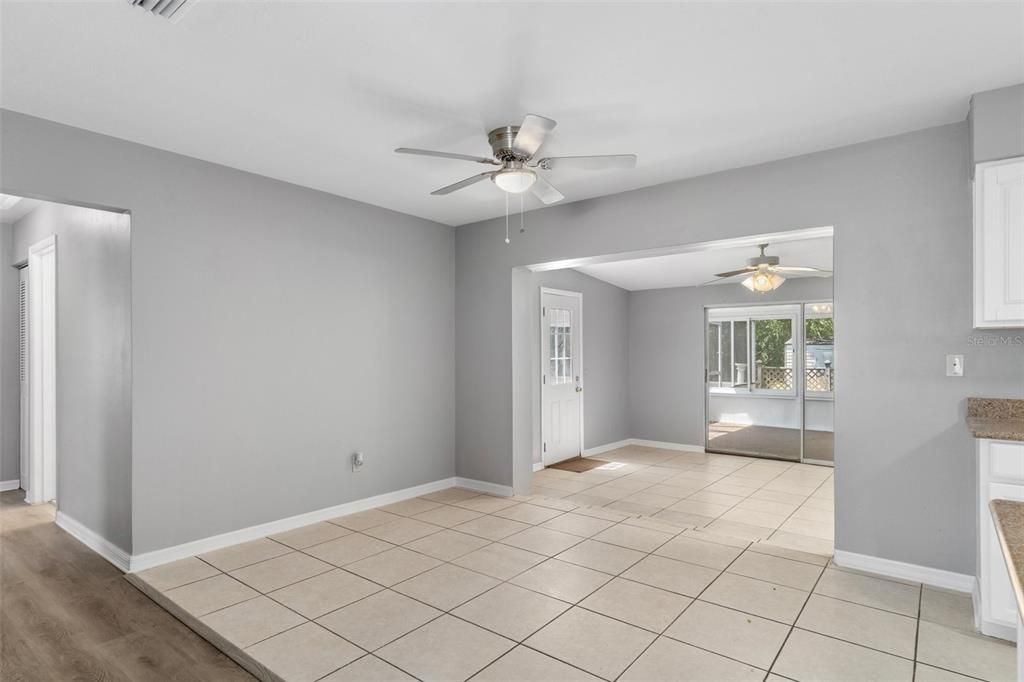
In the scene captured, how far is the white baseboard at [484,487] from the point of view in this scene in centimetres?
516

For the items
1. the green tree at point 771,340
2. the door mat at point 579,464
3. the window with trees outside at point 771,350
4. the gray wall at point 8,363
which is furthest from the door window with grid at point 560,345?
the gray wall at point 8,363

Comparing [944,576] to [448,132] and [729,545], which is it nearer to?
[729,545]

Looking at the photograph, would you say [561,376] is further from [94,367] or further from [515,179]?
[94,367]

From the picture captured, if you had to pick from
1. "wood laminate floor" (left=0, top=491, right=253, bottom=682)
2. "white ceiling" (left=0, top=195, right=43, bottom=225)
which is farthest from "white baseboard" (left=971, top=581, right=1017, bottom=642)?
"white ceiling" (left=0, top=195, right=43, bottom=225)

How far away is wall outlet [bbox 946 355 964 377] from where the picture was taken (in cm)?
308

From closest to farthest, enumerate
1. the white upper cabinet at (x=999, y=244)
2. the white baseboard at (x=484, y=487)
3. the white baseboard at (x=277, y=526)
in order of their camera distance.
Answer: the white upper cabinet at (x=999, y=244)
the white baseboard at (x=277, y=526)
the white baseboard at (x=484, y=487)

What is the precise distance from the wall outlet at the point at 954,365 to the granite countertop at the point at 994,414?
15 centimetres

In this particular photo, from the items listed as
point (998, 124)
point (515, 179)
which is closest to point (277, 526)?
point (515, 179)

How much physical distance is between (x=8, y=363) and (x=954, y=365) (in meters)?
7.55

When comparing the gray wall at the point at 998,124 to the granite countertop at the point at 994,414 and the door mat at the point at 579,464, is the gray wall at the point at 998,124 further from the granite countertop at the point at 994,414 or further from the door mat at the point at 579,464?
the door mat at the point at 579,464

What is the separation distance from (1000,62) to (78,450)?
591 centimetres

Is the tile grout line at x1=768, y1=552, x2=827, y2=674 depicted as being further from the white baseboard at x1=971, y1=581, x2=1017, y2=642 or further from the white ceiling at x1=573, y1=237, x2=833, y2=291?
the white ceiling at x1=573, y1=237, x2=833, y2=291

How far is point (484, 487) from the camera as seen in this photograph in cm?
530

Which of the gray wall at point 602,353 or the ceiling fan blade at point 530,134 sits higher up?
the ceiling fan blade at point 530,134
